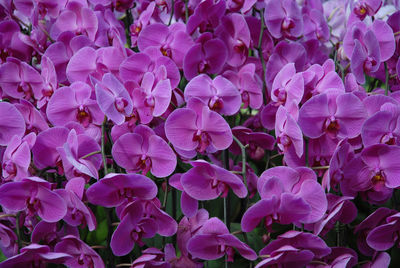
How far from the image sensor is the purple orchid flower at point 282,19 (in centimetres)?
96

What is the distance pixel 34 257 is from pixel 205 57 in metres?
0.43

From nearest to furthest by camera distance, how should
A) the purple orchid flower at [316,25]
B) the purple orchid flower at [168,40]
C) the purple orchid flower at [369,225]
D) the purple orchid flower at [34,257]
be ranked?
the purple orchid flower at [34,257]
the purple orchid flower at [369,225]
the purple orchid flower at [168,40]
the purple orchid flower at [316,25]

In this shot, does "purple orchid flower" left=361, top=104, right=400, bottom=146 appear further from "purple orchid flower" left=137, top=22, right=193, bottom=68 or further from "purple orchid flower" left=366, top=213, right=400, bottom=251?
"purple orchid flower" left=137, top=22, right=193, bottom=68

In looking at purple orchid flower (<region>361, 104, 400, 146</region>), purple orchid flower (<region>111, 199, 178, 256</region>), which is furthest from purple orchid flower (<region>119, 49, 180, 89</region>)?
purple orchid flower (<region>361, 104, 400, 146</region>)

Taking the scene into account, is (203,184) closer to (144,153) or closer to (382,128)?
(144,153)

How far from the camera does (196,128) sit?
0.79 meters

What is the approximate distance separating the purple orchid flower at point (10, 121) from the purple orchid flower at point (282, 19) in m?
0.47

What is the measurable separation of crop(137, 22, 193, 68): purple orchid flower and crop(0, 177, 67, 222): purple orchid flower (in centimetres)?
32

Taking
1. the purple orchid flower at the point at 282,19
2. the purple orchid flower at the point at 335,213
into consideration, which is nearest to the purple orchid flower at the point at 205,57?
the purple orchid flower at the point at 282,19

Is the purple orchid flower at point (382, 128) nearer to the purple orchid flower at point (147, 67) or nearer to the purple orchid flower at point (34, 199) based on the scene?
A: the purple orchid flower at point (147, 67)

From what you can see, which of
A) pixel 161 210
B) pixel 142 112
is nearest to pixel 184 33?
pixel 142 112

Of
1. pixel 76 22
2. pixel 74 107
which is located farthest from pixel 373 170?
pixel 76 22

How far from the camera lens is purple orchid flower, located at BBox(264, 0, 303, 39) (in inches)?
37.7

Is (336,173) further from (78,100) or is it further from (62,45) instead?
(62,45)
